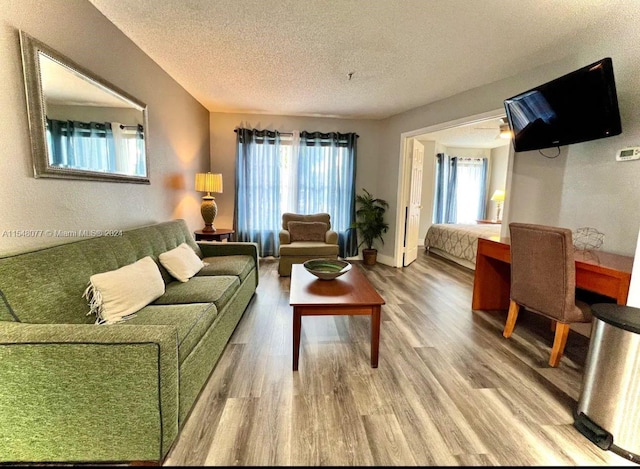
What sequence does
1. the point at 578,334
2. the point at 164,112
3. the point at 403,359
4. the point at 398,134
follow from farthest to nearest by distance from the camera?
the point at 398,134 → the point at 164,112 → the point at 578,334 → the point at 403,359

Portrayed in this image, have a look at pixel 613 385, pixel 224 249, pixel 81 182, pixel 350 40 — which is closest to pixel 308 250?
pixel 224 249

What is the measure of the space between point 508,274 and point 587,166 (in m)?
1.20

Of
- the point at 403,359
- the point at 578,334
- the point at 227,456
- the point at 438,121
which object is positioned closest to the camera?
the point at 227,456

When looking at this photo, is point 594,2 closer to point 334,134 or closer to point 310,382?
point 310,382

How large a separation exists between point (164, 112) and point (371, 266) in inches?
140

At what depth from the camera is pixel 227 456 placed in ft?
4.20

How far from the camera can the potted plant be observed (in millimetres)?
4797

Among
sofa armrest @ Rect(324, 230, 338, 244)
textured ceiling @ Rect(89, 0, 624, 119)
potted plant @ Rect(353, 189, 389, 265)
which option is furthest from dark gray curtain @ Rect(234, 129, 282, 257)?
potted plant @ Rect(353, 189, 389, 265)

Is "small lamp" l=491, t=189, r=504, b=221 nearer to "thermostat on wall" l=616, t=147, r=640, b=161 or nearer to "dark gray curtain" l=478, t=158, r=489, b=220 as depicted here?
"dark gray curtain" l=478, t=158, r=489, b=220

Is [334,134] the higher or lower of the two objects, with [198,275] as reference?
higher

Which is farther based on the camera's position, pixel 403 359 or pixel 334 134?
pixel 334 134

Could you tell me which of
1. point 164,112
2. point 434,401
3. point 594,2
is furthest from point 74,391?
point 594,2

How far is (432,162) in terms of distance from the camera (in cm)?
640

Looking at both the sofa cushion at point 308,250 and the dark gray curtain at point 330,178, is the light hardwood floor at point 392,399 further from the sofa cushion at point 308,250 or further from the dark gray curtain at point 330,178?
the dark gray curtain at point 330,178
